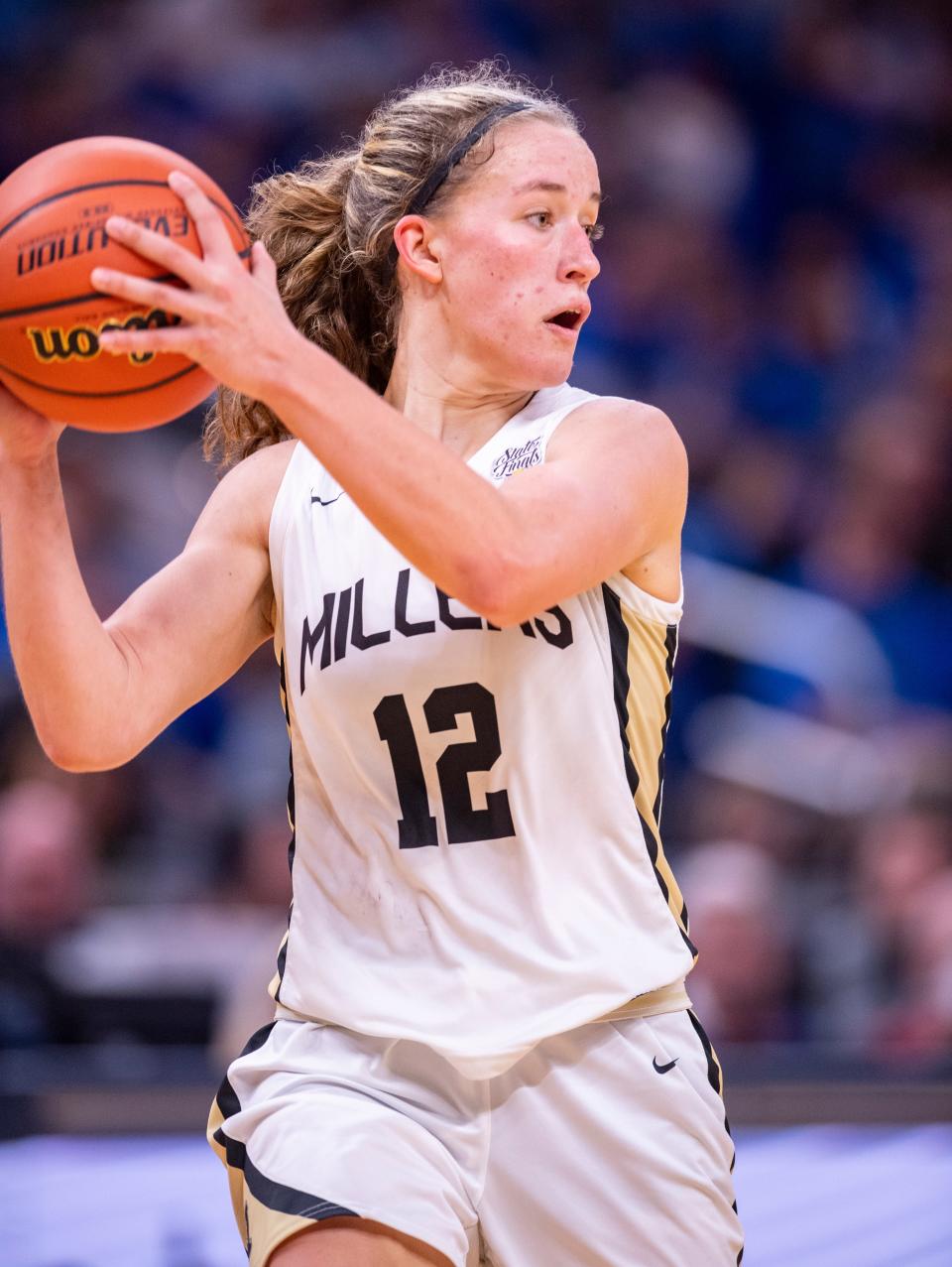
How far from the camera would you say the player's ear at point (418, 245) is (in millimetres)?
2934

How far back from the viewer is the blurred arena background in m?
3.93

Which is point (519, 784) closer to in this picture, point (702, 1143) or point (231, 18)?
point (702, 1143)

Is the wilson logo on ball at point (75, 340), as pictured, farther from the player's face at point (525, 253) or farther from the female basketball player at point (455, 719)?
the player's face at point (525, 253)

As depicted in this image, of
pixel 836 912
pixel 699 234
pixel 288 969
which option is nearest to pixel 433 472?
pixel 288 969

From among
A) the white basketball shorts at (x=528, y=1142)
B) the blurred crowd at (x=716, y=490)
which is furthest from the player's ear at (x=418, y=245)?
the blurred crowd at (x=716, y=490)

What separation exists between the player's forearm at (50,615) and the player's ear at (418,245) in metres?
0.72

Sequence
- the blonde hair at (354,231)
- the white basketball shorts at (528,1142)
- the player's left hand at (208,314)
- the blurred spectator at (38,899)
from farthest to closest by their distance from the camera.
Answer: the blurred spectator at (38,899), the blonde hair at (354,231), the white basketball shorts at (528,1142), the player's left hand at (208,314)

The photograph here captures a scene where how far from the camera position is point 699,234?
343 inches

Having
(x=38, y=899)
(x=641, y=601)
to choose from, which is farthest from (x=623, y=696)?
(x=38, y=899)

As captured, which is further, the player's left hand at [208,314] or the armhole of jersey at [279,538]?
the armhole of jersey at [279,538]

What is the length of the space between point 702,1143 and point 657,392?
19.8 feet

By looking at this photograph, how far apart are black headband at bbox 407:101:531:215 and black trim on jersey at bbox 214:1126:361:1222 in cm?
160

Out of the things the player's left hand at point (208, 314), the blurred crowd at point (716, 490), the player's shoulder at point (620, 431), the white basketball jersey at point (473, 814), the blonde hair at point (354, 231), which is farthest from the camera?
the blurred crowd at point (716, 490)

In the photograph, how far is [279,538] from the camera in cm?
289
